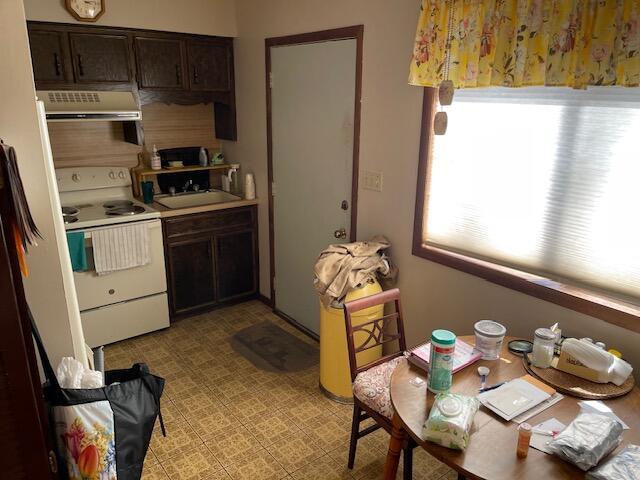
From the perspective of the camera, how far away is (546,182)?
6.37ft

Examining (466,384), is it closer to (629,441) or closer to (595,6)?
(629,441)

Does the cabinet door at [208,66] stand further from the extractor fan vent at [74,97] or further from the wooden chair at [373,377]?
the wooden chair at [373,377]

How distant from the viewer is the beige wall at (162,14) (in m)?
2.94

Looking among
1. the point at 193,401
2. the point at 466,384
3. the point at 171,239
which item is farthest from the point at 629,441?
the point at 171,239

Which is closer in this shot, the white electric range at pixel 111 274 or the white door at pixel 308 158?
the white door at pixel 308 158


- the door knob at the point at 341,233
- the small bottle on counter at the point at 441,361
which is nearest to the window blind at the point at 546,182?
the door knob at the point at 341,233

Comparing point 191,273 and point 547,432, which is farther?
point 191,273

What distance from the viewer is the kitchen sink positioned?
3.77 meters

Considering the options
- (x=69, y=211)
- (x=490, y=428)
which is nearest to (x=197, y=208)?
(x=69, y=211)

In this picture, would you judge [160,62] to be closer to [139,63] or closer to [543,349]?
[139,63]

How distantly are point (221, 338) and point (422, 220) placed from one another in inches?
71.1

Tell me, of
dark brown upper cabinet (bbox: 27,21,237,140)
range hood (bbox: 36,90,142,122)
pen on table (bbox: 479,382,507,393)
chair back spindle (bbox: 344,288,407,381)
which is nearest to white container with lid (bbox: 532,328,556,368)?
pen on table (bbox: 479,382,507,393)

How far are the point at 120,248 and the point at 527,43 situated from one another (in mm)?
2664

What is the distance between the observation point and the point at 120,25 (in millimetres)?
3189
